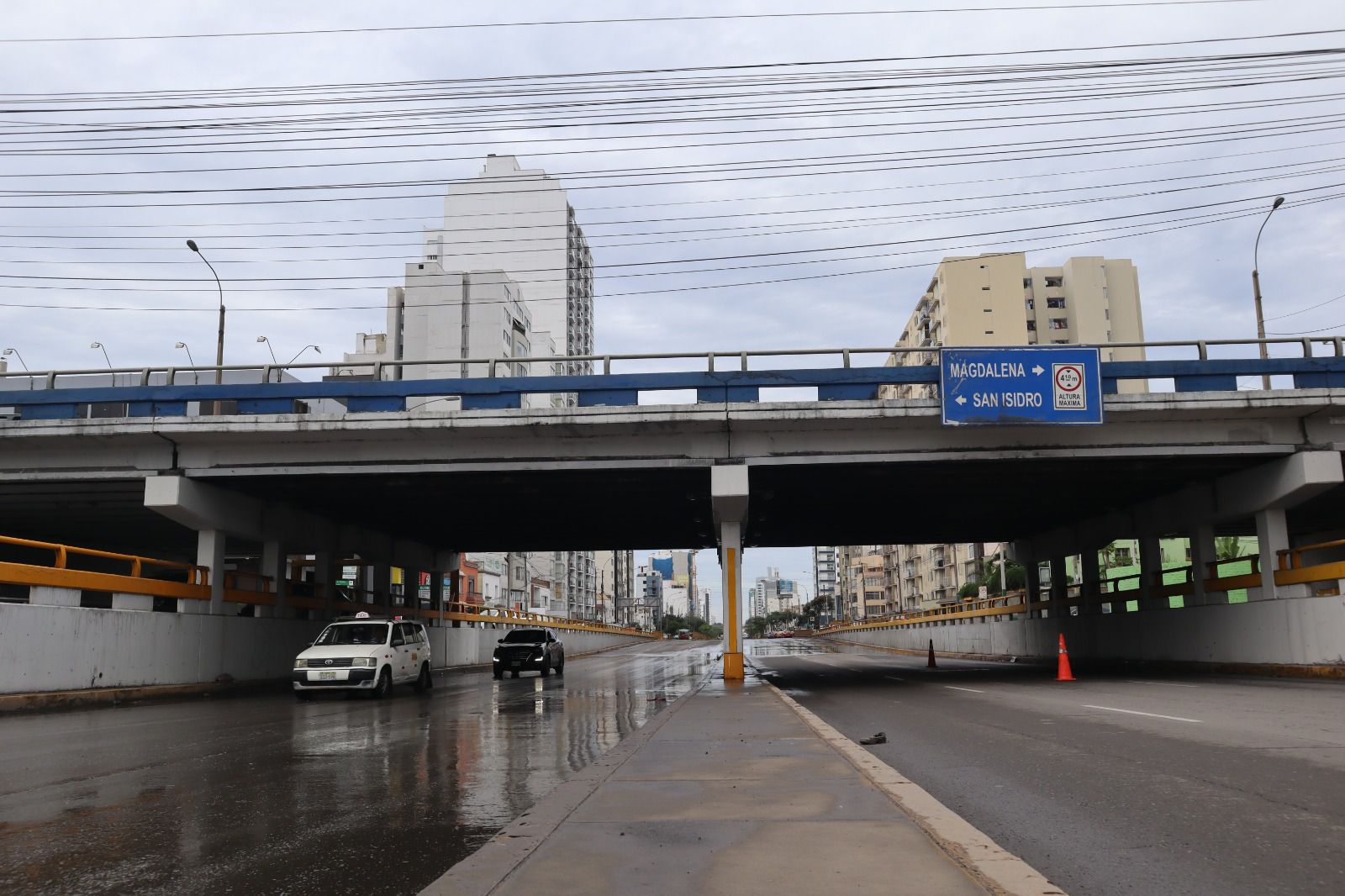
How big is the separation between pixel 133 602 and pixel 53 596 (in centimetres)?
386

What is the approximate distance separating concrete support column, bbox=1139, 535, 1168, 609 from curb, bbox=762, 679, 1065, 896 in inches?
1018

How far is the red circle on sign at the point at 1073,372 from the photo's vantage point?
910 inches

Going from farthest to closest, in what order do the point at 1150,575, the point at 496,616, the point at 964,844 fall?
the point at 496,616 → the point at 1150,575 → the point at 964,844

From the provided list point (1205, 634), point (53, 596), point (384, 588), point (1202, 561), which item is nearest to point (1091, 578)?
point (1202, 561)

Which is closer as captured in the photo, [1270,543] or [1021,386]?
[1021,386]

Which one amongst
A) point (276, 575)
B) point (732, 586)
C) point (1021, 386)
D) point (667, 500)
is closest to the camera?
point (1021, 386)

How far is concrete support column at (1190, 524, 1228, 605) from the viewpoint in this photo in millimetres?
26984

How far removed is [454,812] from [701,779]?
1.96m

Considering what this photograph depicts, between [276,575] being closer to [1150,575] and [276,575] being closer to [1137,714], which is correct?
[1137,714]

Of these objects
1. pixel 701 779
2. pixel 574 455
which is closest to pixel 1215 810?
pixel 701 779

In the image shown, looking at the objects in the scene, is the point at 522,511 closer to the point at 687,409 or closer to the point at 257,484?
the point at 257,484

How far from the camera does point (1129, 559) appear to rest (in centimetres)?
8800

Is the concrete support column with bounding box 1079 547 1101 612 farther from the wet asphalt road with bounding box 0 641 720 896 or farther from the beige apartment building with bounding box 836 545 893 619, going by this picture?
the beige apartment building with bounding box 836 545 893 619

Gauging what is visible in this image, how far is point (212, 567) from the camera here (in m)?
26.4
